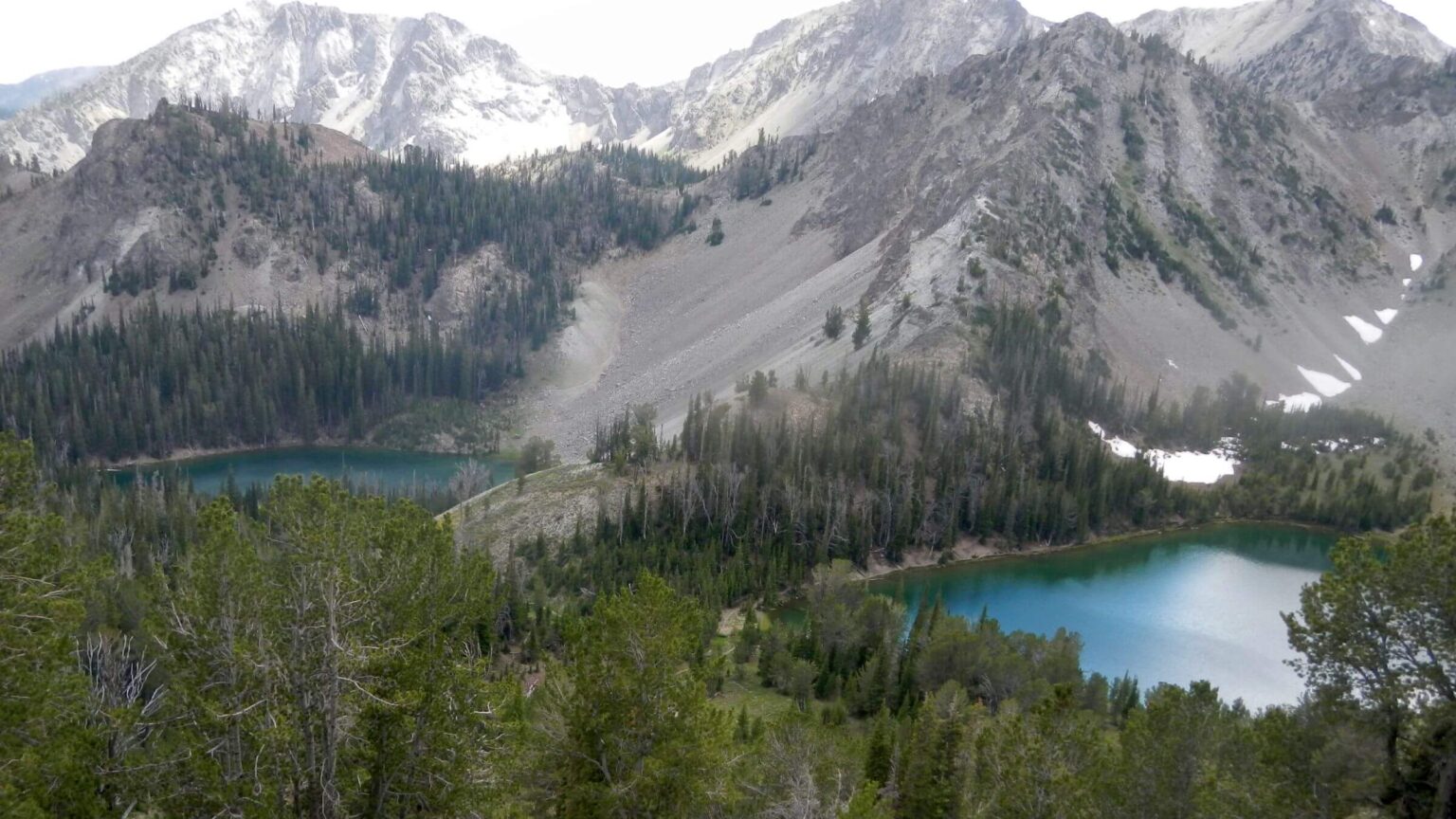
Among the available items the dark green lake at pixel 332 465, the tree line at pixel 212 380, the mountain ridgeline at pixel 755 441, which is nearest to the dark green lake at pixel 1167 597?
the mountain ridgeline at pixel 755 441

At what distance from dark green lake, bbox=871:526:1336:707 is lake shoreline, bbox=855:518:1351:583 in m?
0.60

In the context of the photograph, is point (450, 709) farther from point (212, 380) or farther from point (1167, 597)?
point (212, 380)

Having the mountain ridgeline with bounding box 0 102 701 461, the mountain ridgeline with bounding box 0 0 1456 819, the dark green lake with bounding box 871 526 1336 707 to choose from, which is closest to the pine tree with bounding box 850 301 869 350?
the mountain ridgeline with bounding box 0 0 1456 819

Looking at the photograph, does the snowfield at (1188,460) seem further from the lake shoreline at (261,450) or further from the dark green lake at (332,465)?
the lake shoreline at (261,450)

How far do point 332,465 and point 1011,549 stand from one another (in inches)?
3097

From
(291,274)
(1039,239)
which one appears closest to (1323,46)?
(1039,239)

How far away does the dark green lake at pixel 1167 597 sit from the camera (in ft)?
179

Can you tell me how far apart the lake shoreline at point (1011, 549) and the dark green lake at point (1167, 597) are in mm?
603

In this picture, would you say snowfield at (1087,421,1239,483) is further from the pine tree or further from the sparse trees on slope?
the sparse trees on slope

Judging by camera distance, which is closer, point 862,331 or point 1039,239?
point 862,331

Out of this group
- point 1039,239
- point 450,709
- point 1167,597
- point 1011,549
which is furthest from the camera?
point 1039,239

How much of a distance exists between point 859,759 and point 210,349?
115 meters

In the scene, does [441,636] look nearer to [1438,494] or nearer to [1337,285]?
[1438,494]

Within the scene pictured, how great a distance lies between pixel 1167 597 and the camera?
67.5m
